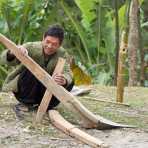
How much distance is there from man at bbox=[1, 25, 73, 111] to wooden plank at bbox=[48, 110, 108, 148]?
0.86 ft

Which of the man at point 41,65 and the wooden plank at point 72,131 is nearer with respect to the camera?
the wooden plank at point 72,131

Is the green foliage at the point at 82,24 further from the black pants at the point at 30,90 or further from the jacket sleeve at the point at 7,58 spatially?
the jacket sleeve at the point at 7,58

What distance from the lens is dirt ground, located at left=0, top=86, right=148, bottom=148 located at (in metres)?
4.57

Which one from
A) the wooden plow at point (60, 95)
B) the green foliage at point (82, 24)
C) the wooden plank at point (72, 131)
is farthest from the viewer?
the green foliage at point (82, 24)

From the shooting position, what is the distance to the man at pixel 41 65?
5074 millimetres

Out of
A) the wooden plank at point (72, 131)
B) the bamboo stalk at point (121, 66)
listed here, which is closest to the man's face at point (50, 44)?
the wooden plank at point (72, 131)

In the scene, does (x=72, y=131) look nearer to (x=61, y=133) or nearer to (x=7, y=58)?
(x=61, y=133)

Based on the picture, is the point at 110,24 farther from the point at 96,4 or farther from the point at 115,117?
the point at 115,117

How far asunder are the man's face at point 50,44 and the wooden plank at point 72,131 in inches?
24.9

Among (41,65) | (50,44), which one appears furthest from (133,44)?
(50,44)

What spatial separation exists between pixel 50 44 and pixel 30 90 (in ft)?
1.83

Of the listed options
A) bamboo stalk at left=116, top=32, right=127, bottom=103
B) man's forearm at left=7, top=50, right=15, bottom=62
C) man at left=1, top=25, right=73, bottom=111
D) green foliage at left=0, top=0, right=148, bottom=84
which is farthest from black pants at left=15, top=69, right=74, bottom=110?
green foliage at left=0, top=0, right=148, bottom=84

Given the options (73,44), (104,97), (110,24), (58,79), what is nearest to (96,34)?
(110,24)

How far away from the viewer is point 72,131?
4.75m
